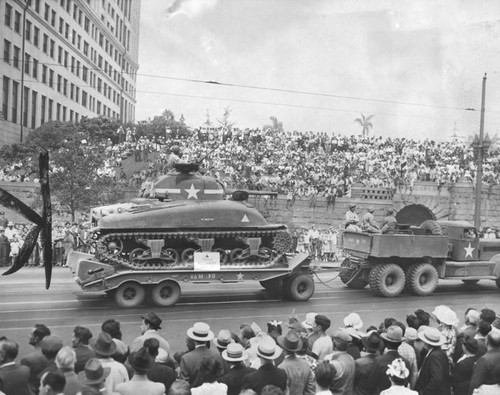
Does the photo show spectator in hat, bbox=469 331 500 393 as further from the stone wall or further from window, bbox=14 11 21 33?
the stone wall

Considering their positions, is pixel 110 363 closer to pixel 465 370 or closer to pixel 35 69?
pixel 465 370

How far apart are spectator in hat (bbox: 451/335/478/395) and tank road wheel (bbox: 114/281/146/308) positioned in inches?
326

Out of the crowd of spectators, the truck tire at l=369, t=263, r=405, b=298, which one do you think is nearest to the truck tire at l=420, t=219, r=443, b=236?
the truck tire at l=369, t=263, r=405, b=298

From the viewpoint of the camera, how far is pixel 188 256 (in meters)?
14.4

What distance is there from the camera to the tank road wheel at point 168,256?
556 inches

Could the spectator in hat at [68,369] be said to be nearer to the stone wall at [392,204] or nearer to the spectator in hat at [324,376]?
the spectator in hat at [324,376]

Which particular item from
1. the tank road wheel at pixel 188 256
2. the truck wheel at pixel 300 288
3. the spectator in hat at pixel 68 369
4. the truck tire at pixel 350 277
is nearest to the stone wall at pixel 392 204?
the truck tire at pixel 350 277

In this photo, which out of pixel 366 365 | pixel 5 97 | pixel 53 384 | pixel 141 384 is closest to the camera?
pixel 53 384

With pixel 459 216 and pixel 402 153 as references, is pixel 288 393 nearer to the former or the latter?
→ pixel 459 216

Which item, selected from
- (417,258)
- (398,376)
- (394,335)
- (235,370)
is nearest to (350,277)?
(417,258)

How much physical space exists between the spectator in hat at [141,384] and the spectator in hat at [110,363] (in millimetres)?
348

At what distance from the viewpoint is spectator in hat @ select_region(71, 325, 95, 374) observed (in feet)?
20.8

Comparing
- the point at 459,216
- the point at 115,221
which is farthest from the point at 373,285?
the point at 459,216

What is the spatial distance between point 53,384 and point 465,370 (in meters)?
4.33
